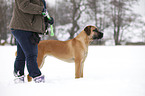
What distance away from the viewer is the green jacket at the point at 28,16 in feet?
7.23

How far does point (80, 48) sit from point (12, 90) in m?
1.66

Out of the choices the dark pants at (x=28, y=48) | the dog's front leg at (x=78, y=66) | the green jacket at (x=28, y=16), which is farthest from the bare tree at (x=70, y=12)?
the dark pants at (x=28, y=48)

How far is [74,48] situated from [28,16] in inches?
50.5

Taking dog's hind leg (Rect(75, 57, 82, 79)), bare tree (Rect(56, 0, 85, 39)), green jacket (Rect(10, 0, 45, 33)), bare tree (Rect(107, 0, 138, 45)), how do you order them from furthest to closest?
bare tree (Rect(107, 0, 138, 45)) < bare tree (Rect(56, 0, 85, 39)) < dog's hind leg (Rect(75, 57, 82, 79)) < green jacket (Rect(10, 0, 45, 33))

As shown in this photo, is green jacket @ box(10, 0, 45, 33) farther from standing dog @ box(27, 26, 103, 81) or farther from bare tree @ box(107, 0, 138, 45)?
bare tree @ box(107, 0, 138, 45)

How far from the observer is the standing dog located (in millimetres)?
3076

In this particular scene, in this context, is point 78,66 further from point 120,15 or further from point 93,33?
point 120,15

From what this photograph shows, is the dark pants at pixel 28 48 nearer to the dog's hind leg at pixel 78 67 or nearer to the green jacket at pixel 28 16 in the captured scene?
the green jacket at pixel 28 16

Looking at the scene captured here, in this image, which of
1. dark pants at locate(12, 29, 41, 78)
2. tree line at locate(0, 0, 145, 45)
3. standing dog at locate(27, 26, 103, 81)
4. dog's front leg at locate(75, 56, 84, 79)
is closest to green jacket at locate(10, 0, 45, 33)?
dark pants at locate(12, 29, 41, 78)

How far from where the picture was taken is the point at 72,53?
3209mm

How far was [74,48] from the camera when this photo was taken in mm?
3193

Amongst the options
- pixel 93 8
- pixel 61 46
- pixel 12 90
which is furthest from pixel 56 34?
pixel 12 90

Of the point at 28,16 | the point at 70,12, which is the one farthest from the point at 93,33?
the point at 70,12

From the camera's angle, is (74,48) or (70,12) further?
(70,12)
